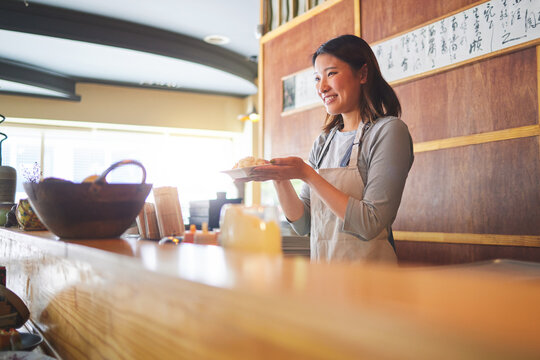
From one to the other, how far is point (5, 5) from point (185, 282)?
5.27 metres

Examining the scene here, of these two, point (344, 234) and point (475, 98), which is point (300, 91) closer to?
point (475, 98)

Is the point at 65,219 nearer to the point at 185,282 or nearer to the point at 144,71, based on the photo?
the point at 185,282

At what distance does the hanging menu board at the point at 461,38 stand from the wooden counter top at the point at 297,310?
70.5 inches

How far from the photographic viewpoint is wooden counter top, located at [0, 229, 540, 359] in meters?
0.34

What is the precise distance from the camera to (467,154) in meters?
2.22

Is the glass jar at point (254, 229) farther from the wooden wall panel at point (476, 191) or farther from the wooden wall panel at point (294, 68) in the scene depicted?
the wooden wall panel at point (294, 68)

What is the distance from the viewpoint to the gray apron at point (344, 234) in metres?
1.71

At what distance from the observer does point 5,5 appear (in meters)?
4.67

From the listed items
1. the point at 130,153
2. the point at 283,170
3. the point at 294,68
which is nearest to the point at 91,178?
the point at 283,170

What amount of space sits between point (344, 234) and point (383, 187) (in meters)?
0.29

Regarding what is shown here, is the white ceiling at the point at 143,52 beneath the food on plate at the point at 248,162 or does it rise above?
above

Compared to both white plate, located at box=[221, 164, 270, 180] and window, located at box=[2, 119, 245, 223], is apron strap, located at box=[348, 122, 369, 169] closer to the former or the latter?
white plate, located at box=[221, 164, 270, 180]

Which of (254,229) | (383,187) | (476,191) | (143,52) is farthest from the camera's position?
(143,52)

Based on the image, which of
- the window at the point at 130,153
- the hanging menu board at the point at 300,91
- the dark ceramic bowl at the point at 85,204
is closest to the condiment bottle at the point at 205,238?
the dark ceramic bowl at the point at 85,204
